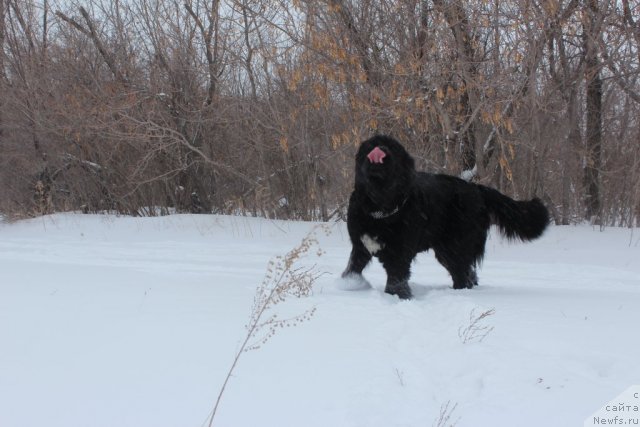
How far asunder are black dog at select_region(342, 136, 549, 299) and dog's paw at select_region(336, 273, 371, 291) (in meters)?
0.03

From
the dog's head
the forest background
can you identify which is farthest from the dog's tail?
the forest background

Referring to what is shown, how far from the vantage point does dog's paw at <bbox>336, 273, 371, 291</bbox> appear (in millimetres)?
4938

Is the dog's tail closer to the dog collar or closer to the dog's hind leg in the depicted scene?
the dog's hind leg

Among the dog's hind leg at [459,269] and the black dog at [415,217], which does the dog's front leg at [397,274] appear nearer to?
the black dog at [415,217]

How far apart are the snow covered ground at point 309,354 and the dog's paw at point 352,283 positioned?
0.22 metres

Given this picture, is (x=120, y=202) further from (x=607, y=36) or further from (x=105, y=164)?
(x=607, y=36)

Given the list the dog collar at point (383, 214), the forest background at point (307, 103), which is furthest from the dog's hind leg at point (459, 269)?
the forest background at point (307, 103)

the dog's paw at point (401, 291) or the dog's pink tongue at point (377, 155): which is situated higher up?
the dog's pink tongue at point (377, 155)

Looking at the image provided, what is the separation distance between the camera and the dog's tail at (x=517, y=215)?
215 inches

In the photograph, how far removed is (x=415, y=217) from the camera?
482cm

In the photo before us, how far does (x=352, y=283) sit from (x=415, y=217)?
816mm

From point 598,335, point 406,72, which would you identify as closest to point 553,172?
point 406,72

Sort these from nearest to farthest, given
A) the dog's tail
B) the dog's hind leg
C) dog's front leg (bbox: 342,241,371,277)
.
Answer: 1. dog's front leg (bbox: 342,241,371,277)
2. the dog's hind leg
3. the dog's tail

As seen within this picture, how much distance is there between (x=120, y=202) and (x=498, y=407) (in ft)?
40.6
